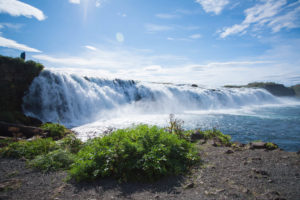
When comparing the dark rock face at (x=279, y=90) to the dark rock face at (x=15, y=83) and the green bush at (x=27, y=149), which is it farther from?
the green bush at (x=27, y=149)

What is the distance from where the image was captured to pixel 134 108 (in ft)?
72.5

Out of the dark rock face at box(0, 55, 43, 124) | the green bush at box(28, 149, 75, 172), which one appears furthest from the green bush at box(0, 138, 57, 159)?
the dark rock face at box(0, 55, 43, 124)

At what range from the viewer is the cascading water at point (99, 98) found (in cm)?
1467

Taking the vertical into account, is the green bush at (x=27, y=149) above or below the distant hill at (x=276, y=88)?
below

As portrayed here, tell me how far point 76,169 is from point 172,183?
2220mm

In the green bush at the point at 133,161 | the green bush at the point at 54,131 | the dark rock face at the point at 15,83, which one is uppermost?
the dark rock face at the point at 15,83

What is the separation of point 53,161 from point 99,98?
15.0m

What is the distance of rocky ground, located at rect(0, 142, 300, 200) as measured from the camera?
2871 millimetres

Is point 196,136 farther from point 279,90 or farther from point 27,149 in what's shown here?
point 279,90

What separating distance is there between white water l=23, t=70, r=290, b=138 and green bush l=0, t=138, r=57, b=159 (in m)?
6.00

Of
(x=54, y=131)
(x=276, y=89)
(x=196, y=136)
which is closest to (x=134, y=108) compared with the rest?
(x=54, y=131)

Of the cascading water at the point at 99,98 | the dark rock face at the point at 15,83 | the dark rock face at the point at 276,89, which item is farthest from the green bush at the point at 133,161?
the dark rock face at the point at 276,89

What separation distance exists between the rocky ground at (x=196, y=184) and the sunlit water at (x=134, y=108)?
3913mm

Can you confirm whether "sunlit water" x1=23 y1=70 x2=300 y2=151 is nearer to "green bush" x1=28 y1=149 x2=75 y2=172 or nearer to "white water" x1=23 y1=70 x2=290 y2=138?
"white water" x1=23 y1=70 x2=290 y2=138
